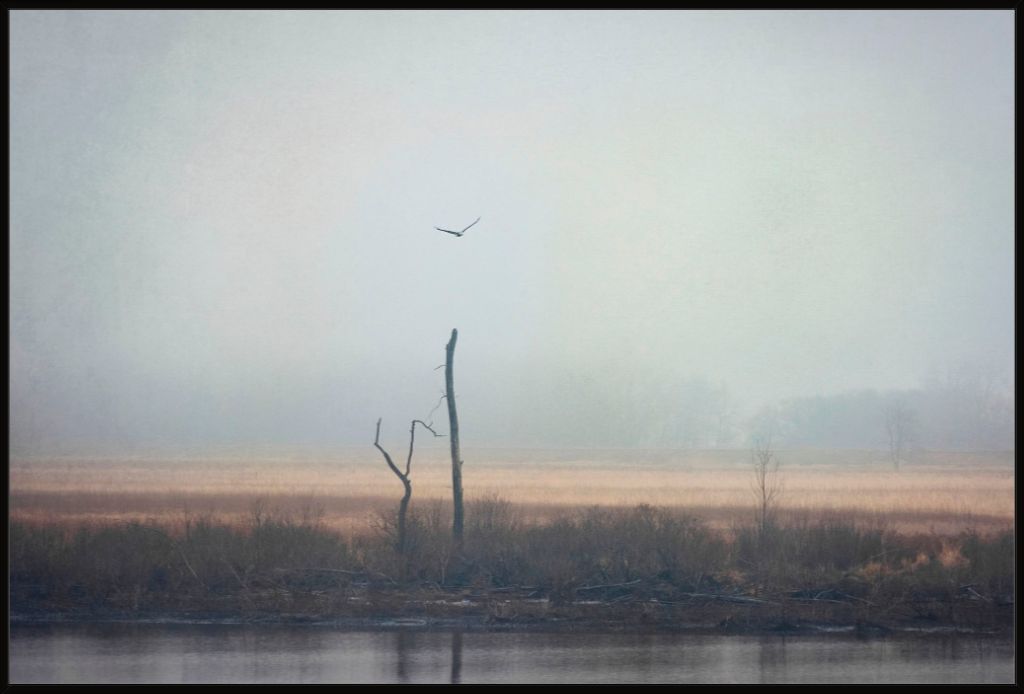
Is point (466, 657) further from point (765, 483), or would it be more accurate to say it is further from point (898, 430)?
point (898, 430)

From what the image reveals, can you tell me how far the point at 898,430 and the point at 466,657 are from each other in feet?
197

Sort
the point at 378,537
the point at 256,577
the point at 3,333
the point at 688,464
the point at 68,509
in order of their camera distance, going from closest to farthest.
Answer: the point at 256,577, the point at 3,333, the point at 378,537, the point at 68,509, the point at 688,464

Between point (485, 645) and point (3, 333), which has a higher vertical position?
point (3, 333)

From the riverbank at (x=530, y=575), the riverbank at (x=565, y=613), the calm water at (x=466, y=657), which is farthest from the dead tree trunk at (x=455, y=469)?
the calm water at (x=466, y=657)

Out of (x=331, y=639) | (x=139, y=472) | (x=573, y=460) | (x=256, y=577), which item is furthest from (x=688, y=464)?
(x=331, y=639)

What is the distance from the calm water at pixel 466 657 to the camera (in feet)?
43.7

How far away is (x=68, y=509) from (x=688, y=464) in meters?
44.7

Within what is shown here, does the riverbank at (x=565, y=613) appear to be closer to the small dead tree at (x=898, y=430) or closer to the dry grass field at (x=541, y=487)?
the dry grass field at (x=541, y=487)

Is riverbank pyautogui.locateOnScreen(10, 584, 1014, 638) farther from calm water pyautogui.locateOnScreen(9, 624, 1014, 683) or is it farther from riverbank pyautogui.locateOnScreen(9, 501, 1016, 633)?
calm water pyautogui.locateOnScreen(9, 624, 1014, 683)

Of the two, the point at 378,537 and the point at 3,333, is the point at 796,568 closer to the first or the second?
the point at 378,537

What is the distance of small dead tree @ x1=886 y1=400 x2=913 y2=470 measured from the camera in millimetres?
67438

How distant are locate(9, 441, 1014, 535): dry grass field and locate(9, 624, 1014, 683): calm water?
893 cm

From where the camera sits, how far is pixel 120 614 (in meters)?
18.5

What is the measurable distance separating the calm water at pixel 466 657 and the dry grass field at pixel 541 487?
8.93 meters
